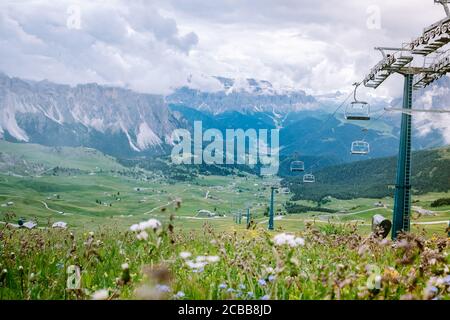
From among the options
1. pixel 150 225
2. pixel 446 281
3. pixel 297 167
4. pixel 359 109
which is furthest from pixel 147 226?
pixel 297 167

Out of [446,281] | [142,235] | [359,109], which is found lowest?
[446,281]

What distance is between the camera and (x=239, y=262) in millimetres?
5660

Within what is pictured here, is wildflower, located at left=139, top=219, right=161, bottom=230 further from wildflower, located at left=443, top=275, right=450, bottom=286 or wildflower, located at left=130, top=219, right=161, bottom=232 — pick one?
wildflower, located at left=443, top=275, right=450, bottom=286

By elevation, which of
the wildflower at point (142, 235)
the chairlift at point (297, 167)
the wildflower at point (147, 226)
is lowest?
the wildflower at point (142, 235)

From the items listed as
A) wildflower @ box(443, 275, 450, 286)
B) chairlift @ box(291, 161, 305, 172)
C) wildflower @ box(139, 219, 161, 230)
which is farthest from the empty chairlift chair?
wildflower @ box(139, 219, 161, 230)

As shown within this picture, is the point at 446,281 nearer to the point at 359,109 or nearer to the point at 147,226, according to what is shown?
the point at 147,226

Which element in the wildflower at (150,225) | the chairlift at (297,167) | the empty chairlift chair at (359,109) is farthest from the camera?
the chairlift at (297,167)

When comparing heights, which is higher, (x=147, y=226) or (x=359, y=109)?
(x=359, y=109)

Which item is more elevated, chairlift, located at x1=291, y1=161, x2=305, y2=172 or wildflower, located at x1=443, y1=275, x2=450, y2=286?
chairlift, located at x1=291, y1=161, x2=305, y2=172

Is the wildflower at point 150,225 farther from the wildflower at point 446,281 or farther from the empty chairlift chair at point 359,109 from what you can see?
the empty chairlift chair at point 359,109

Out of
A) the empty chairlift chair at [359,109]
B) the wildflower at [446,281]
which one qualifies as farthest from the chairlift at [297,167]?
the wildflower at [446,281]
